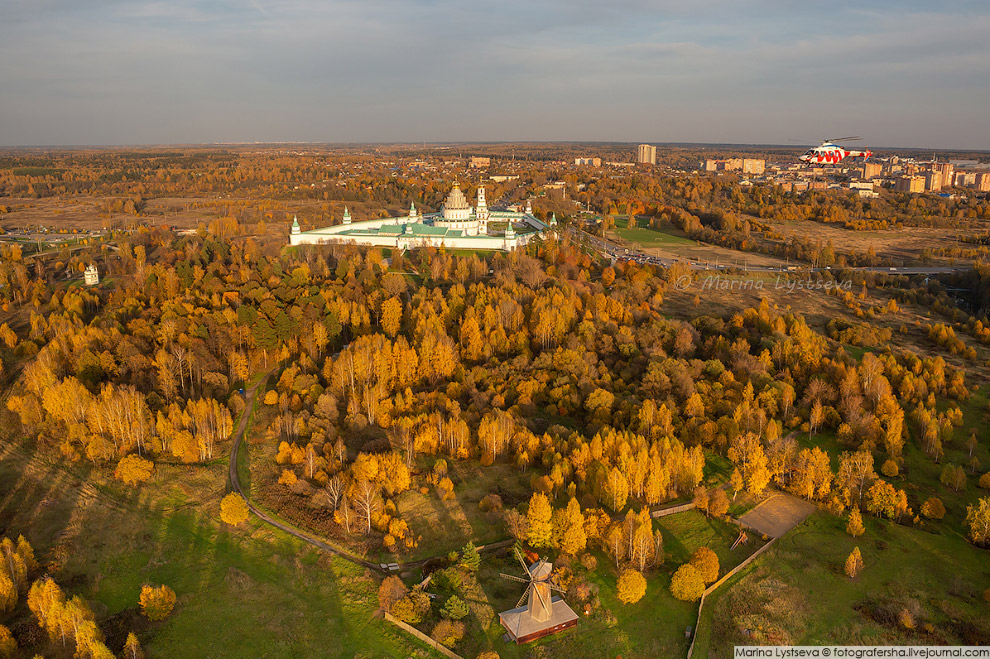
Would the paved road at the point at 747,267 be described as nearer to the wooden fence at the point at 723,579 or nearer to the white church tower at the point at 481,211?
the white church tower at the point at 481,211

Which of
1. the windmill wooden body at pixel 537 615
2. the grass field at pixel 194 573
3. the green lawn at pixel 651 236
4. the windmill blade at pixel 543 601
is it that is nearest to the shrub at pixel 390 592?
the grass field at pixel 194 573

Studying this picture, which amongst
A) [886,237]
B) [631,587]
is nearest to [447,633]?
[631,587]

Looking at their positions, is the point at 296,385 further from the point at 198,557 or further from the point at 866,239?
the point at 866,239

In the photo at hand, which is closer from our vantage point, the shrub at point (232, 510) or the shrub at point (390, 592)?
the shrub at point (390, 592)

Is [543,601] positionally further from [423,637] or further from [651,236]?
[651,236]

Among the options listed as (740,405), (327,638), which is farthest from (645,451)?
(327,638)
